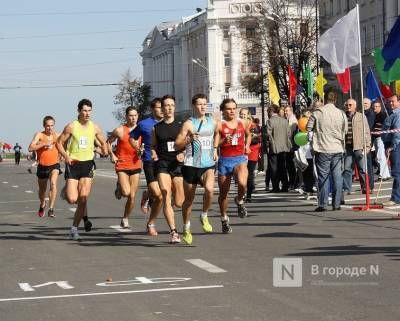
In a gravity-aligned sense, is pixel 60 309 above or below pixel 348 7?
below

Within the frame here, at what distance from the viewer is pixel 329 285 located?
1067cm

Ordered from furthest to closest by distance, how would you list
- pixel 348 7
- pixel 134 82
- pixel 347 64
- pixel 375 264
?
pixel 134 82
pixel 348 7
pixel 347 64
pixel 375 264

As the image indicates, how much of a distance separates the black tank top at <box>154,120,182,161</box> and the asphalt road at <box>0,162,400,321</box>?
1.07 meters

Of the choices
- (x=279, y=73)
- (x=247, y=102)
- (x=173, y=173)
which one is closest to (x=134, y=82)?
(x=247, y=102)

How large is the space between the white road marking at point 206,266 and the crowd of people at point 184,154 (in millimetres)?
1867

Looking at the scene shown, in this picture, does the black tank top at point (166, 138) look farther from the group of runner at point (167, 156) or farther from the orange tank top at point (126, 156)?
the orange tank top at point (126, 156)

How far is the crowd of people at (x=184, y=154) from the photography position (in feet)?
50.9

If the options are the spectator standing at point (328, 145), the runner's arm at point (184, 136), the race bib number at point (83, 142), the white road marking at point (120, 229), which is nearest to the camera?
the runner's arm at point (184, 136)

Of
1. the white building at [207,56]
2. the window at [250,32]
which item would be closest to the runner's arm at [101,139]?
the window at [250,32]

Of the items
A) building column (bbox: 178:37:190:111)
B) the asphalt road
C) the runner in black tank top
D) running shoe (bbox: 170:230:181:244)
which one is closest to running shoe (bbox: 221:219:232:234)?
the asphalt road

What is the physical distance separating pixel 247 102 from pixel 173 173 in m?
111

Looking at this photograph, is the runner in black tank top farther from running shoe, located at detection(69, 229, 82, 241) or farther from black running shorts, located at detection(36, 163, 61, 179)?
black running shorts, located at detection(36, 163, 61, 179)

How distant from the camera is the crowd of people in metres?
15.5

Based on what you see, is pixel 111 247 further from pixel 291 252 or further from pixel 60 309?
pixel 60 309
